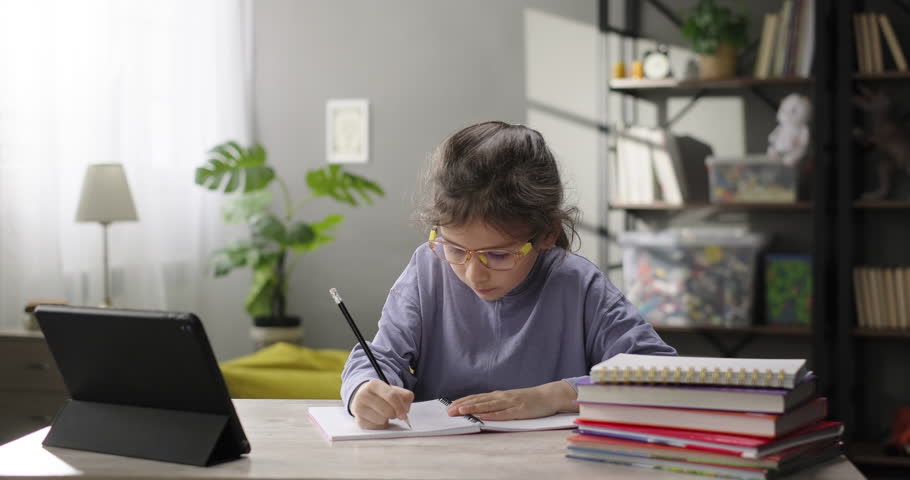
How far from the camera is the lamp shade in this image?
133 inches

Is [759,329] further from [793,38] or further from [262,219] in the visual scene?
[262,219]

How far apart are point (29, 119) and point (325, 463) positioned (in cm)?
275

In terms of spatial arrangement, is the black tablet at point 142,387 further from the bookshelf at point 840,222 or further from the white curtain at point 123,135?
the bookshelf at point 840,222

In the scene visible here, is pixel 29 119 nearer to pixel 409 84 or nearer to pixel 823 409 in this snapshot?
pixel 409 84

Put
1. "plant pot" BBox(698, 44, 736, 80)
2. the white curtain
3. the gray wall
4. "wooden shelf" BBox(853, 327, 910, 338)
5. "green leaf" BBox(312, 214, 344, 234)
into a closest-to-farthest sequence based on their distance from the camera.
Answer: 1. the white curtain
2. "wooden shelf" BBox(853, 327, 910, 338)
3. "plant pot" BBox(698, 44, 736, 80)
4. "green leaf" BBox(312, 214, 344, 234)
5. the gray wall

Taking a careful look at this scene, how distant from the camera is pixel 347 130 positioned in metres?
4.65

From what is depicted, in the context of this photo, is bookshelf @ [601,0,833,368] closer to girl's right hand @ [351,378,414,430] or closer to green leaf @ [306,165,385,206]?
green leaf @ [306,165,385,206]

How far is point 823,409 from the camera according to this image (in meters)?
1.14

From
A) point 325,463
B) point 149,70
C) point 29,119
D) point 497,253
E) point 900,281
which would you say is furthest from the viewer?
point 149,70

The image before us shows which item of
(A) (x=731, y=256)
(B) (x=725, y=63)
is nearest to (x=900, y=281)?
(A) (x=731, y=256)

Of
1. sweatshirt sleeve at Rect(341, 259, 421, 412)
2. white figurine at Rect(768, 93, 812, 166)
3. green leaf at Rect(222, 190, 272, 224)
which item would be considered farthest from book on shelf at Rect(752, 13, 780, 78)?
sweatshirt sleeve at Rect(341, 259, 421, 412)

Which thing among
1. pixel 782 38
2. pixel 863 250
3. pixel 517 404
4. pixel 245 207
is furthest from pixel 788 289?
pixel 517 404

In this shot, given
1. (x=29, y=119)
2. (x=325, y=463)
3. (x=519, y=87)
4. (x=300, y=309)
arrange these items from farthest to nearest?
(x=300, y=309) → (x=519, y=87) → (x=29, y=119) → (x=325, y=463)

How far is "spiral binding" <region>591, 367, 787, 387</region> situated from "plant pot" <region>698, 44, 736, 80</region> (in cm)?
304
